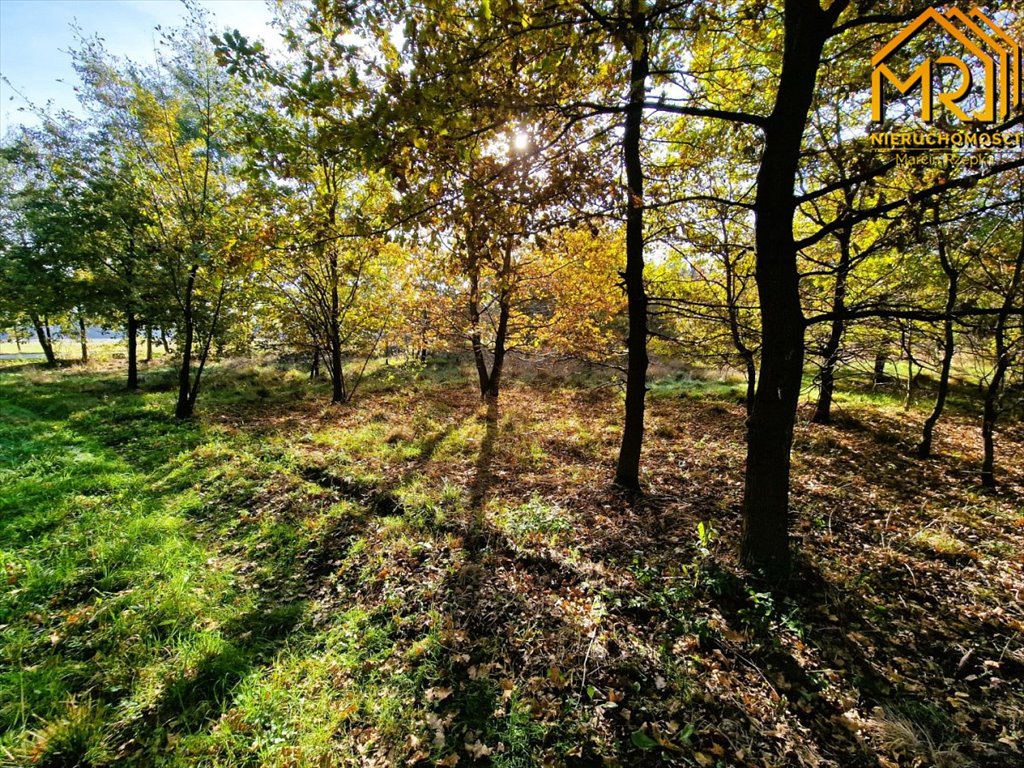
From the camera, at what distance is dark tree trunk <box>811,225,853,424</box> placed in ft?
18.7

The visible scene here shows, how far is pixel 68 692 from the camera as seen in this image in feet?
9.87

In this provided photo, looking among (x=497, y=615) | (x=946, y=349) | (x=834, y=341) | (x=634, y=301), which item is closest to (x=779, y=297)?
(x=634, y=301)

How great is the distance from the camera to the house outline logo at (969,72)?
4242 mm

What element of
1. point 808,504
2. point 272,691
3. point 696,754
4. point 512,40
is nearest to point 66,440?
point 272,691

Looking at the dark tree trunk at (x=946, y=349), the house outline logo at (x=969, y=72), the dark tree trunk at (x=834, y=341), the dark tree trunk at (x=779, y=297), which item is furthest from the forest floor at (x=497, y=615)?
the house outline logo at (x=969, y=72)

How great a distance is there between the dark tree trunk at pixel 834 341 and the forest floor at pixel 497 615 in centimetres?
193

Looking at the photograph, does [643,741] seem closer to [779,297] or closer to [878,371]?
[779,297]

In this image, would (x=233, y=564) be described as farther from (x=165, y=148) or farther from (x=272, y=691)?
(x=165, y=148)

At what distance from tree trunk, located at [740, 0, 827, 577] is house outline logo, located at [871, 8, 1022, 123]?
1622 mm

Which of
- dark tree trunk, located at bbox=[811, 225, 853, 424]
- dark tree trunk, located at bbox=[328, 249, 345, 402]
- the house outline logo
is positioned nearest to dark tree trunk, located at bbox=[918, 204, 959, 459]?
dark tree trunk, located at bbox=[811, 225, 853, 424]

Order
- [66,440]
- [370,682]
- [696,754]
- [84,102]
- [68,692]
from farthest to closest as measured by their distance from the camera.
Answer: [84,102]
[66,440]
[370,682]
[68,692]
[696,754]

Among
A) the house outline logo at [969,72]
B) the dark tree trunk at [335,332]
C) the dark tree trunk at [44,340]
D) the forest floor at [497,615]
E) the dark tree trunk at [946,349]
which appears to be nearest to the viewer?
the forest floor at [497,615]

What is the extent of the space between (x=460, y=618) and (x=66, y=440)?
10.8 meters

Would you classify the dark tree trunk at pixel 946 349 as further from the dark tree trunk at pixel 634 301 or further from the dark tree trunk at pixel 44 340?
the dark tree trunk at pixel 44 340
